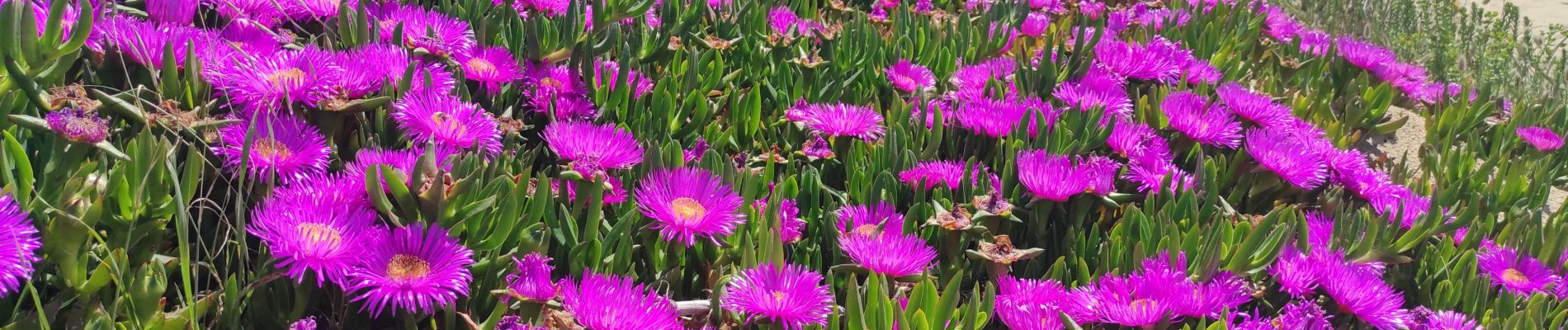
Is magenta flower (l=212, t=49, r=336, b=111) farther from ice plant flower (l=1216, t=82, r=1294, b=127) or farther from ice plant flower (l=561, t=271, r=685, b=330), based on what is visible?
ice plant flower (l=1216, t=82, r=1294, b=127)

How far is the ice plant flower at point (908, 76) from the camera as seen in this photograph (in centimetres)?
178

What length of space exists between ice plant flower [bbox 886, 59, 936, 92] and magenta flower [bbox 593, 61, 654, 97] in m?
0.45

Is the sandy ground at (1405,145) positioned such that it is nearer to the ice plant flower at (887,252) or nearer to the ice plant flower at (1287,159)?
the ice plant flower at (1287,159)

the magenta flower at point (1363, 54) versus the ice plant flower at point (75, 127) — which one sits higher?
the ice plant flower at point (75, 127)

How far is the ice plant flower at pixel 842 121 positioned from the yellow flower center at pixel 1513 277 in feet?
2.81

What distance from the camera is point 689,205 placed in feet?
3.65

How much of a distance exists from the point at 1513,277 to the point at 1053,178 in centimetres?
66

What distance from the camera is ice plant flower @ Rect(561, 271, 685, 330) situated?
0.94m

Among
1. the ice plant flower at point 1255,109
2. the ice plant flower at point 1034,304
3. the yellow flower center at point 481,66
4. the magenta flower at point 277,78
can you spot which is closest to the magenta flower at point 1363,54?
the ice plant flower at point 1255,109

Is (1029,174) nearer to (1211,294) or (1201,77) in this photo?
(1211,294)

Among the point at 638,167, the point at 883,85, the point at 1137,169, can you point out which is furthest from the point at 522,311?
the point at 883,85

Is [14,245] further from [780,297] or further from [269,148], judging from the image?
[780,297]

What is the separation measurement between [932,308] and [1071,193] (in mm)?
374

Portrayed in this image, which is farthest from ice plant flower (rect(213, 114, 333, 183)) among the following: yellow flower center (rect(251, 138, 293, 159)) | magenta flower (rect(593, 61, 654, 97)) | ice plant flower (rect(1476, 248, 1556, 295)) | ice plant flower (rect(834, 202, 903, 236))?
ice plant flower (rect(1476, 248, 1556, 295))
